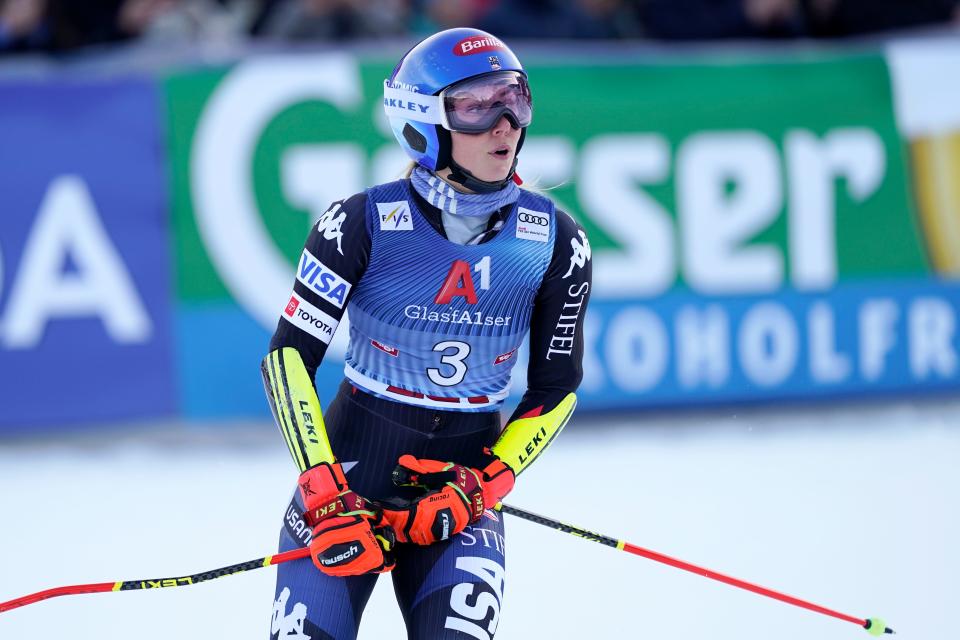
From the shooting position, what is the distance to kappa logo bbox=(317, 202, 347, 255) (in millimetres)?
3623

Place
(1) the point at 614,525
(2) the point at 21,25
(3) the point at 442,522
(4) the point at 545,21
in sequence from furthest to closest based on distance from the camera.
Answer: (4) the point at 545,21 < (2) the point at 21,25 < (1) the point at 614,525 < (3) the point at 442,522

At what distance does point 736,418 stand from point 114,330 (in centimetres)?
398

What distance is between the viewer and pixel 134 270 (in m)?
7.88

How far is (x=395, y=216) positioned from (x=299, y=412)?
606mm

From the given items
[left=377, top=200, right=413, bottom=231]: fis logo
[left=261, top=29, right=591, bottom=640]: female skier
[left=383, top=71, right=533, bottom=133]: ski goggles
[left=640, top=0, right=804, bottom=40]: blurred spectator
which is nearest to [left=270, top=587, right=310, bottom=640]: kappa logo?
[left=261, top=29, right=591, bottom=640]: female skier

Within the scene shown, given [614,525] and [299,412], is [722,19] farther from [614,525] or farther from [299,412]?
[299,412]

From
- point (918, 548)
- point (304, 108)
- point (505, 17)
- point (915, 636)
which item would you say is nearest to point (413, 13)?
point (505, 17)

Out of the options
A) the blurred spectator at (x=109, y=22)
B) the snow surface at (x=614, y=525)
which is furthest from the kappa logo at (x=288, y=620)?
the blurred spectator at (x=109, y=22)

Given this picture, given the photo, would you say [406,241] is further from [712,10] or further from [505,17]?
[712,10]

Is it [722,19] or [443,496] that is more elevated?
[722,19]

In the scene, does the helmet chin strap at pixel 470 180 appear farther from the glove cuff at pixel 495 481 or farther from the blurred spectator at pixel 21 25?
the blurred spectator at pixel 21 25

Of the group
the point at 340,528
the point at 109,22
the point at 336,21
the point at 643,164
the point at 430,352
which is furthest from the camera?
the point at 109,22

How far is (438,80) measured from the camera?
3656 millimetres

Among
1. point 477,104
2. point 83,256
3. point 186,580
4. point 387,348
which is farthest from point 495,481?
point 83,256
